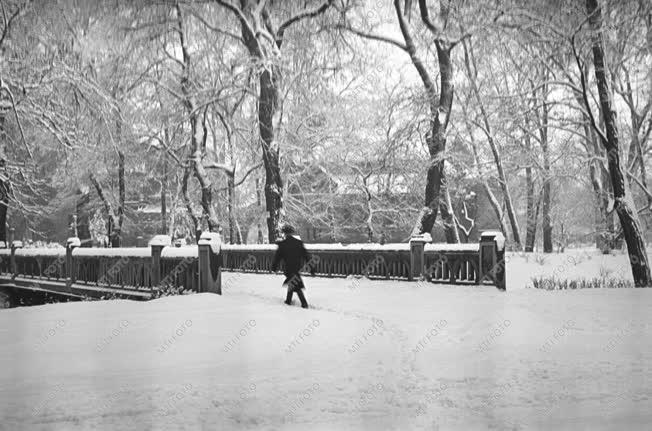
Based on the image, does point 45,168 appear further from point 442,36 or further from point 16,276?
point 442,36

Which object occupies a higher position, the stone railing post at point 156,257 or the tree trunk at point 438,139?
the tree trunk at point 438,139

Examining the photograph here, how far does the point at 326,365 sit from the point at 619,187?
35.3 feet

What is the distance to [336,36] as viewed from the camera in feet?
65.0

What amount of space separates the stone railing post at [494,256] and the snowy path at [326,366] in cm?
181

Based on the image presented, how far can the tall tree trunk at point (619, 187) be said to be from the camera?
520 inches

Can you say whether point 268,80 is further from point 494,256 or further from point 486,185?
point 486,185

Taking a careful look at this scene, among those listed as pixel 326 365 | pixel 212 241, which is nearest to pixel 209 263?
pixel 212 241

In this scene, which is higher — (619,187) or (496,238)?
(619,187)

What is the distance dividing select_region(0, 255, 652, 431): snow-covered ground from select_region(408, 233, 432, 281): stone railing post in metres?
3.32

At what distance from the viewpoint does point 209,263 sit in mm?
11219

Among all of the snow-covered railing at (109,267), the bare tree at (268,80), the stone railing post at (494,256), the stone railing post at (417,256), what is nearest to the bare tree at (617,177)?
the stone railing post at (494,256)

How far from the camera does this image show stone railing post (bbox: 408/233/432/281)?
13.9 meters

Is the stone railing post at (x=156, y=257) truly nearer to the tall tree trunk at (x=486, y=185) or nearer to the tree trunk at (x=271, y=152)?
the tree trunk at (x=271, y=152)

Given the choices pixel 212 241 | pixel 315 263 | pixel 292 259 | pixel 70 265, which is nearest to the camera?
pixel 292 259
